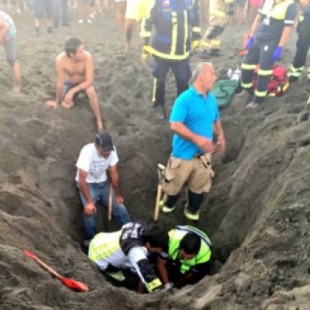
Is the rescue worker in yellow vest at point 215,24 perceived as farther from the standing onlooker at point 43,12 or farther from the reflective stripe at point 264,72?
the standing onlooker at point 43,12

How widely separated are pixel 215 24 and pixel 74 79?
3.69 metres

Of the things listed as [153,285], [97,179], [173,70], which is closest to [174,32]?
[173,70]

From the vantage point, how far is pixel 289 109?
21.8 feet

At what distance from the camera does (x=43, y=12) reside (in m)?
11.3

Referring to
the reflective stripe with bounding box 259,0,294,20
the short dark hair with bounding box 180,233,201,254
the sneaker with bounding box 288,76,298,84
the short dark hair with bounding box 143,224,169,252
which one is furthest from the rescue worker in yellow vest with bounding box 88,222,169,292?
the sneaker with bounding box 288,76,298,84

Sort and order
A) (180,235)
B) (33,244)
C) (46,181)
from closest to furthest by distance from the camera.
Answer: (33,244), (180,235), (46,181)

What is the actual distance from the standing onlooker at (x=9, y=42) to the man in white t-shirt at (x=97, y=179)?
2.42 m

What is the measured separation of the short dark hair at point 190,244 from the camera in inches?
177

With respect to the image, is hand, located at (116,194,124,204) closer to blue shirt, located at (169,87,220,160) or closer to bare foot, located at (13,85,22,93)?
blue shirt, located at (169,87,220,160)

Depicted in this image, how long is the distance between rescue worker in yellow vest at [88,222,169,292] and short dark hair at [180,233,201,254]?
0.36 m

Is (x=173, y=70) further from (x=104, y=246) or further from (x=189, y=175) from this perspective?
(x=104, y=246)

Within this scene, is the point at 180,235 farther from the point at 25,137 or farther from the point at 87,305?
the point at 25,137

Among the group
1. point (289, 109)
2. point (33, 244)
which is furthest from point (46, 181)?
point (289, 109)

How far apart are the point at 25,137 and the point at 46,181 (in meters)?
0.85
